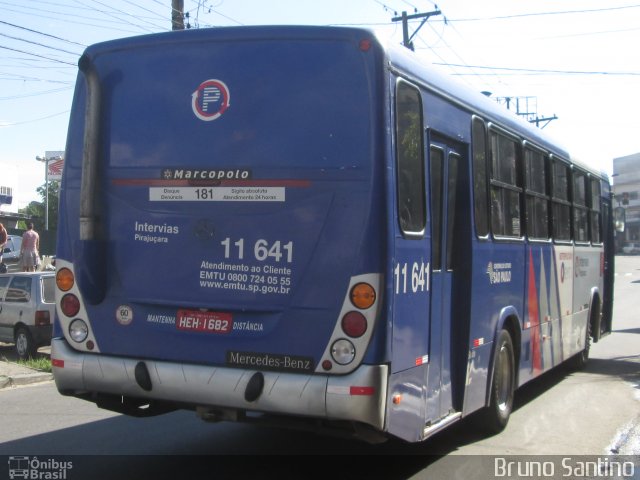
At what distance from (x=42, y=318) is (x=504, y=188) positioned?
28.2 feet

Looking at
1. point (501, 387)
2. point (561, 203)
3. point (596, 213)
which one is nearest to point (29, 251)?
point (596, 213)

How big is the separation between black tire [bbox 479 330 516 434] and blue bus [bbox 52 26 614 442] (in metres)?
1.17

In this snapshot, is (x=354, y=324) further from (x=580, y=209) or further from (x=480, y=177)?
(x=580, y=209)

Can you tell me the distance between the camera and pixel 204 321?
539 cm

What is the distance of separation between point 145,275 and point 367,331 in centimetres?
176

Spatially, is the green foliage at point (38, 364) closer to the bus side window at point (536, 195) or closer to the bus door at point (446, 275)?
the bus door at point (446, 275)

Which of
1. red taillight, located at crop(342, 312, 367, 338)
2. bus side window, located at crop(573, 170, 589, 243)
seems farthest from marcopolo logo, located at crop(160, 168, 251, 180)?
bus side window, located at crop(573, 170, 589, 243)

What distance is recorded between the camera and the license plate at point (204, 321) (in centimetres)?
532

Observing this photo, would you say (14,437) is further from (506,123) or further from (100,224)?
(506,123)

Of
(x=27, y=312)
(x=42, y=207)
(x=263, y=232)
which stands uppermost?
(x=42, y=207)

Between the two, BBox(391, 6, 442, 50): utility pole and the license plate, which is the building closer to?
BBox(391, 6, 442, 50): utility pole

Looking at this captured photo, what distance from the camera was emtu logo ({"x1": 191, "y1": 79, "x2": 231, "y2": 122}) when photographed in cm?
551

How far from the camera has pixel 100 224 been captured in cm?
580

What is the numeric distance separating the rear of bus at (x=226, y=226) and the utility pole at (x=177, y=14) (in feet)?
32.5
